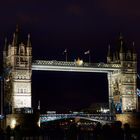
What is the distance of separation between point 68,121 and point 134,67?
3209 centimetres

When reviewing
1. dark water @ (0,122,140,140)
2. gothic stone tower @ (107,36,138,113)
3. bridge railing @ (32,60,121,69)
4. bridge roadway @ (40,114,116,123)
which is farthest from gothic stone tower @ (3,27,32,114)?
gothic stone tower @ (107,36,138,113)

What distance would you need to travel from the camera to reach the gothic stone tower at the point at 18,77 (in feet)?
293

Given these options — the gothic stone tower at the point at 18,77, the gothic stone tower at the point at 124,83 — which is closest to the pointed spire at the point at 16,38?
the gothic stone tower at the point at 18,77

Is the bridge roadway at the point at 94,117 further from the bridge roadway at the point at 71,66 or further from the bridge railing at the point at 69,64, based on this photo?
the bridge railing at the point at 69,64

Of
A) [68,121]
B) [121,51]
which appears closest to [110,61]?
[121,51]

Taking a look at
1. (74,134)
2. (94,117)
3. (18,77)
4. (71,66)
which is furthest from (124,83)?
(74,134)

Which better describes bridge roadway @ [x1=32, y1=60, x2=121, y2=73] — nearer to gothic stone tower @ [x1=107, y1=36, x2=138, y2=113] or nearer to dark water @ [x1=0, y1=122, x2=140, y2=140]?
gothic stone tower @ [x1=107, y1=36, x2=138, y2=113]

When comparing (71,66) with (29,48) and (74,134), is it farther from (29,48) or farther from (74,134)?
(74,134)

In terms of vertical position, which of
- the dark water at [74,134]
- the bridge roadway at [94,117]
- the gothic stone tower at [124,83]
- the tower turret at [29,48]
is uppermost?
the tower turret at [29,48]

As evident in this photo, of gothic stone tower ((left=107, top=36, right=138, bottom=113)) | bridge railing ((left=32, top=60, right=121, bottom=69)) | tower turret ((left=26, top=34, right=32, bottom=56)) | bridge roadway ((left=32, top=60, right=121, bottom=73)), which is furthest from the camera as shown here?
gothic stone tower ((left=107, top=36, right=138, bottom=113))

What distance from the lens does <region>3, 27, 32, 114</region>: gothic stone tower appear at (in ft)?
293

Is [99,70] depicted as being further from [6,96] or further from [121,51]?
[6,96]

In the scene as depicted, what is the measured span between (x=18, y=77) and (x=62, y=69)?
736 cm

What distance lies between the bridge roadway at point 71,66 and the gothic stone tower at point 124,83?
1.52m
